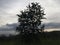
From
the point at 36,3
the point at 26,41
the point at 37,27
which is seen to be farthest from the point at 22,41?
the point at 36,3

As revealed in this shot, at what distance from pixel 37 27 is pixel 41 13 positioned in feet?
9.23

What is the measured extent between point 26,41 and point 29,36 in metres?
1.44

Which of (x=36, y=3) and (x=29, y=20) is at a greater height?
(x=36, y=3)

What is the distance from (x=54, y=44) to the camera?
48.0 metres

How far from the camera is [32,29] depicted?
48906 mm

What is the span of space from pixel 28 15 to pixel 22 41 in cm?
543

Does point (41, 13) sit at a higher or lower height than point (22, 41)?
higher

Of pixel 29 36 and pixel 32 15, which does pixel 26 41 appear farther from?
pixel 32 15

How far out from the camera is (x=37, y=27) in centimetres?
4947

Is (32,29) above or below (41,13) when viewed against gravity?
below

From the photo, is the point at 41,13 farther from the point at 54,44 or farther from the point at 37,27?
the point at 54,44

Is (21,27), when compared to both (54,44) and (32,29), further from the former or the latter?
(54,44)

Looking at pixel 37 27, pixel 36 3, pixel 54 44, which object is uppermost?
pixel 36 3

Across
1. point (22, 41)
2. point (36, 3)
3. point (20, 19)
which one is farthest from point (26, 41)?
point (36, 3)
